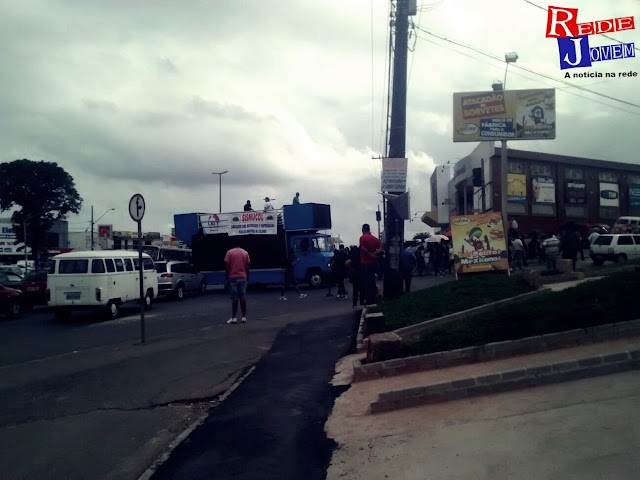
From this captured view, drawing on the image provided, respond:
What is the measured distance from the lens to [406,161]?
1449 centimetres

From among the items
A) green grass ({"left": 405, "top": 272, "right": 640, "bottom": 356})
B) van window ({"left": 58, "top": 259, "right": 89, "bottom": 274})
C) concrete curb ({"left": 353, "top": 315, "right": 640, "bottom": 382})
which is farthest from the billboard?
concrete curb ({"left": 353, "top": 315, "right": 640, "bottom": 382})

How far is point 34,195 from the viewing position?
5984 centimetres

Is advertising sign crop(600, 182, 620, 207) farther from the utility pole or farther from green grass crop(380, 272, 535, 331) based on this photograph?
the utility pole

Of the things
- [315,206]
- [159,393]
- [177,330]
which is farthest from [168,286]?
[159,393]

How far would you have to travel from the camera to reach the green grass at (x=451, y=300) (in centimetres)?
1009

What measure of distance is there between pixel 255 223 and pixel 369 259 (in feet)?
47.9

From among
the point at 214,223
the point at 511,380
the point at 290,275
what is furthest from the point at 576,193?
the point at 511,380

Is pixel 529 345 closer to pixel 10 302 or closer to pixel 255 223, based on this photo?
pixel 10 302

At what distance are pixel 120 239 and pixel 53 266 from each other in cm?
4503

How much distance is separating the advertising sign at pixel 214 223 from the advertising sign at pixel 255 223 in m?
0.46

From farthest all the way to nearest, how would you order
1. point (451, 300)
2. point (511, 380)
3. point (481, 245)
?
point (481, 245) → point (451, 300) → point (511, 380)

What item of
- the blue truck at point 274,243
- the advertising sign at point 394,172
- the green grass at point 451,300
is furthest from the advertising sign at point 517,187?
the green grass at point 451,300

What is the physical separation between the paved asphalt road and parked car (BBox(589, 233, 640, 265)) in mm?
18960

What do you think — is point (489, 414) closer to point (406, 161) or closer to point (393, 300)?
point (393, 300)
